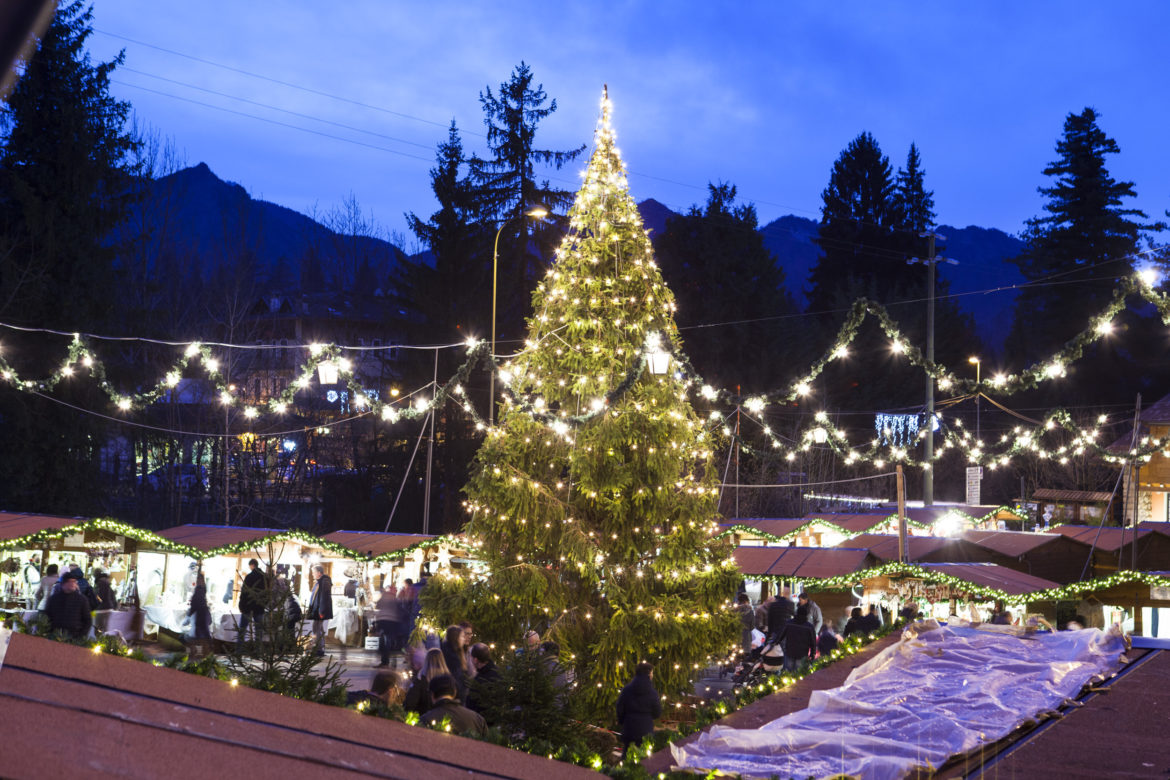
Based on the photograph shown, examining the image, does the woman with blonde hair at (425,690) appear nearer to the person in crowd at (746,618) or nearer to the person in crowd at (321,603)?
the person in crowd at (321,603)

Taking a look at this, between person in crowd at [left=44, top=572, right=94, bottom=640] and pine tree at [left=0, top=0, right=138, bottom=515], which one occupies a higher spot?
pine tree at [left=0, top=0, right=138, bottom=515]

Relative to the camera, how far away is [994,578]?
17.3m

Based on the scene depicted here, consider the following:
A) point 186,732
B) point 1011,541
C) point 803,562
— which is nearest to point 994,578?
→ point 803,562

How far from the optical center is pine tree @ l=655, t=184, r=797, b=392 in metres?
46.2

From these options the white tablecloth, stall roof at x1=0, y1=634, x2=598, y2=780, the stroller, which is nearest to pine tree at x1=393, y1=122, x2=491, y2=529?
the white tablecloth

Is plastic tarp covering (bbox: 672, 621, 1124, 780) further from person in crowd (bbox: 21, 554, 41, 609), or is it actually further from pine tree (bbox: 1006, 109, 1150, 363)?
pine tree (bbox: 1006, 109, 1150, 363)

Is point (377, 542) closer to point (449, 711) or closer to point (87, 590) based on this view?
point (87, 590)

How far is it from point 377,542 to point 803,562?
8398 mm

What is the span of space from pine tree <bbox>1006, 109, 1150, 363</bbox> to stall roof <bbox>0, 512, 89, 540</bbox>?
43.4 m

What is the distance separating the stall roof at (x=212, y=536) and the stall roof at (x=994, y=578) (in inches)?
469

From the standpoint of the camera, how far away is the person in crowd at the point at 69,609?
524 inches

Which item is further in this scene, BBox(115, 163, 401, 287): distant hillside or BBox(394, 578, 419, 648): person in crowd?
BBox(115, 163, 401, 287): distant hillside

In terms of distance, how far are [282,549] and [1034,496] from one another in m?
30.3

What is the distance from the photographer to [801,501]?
4300 centimetres
